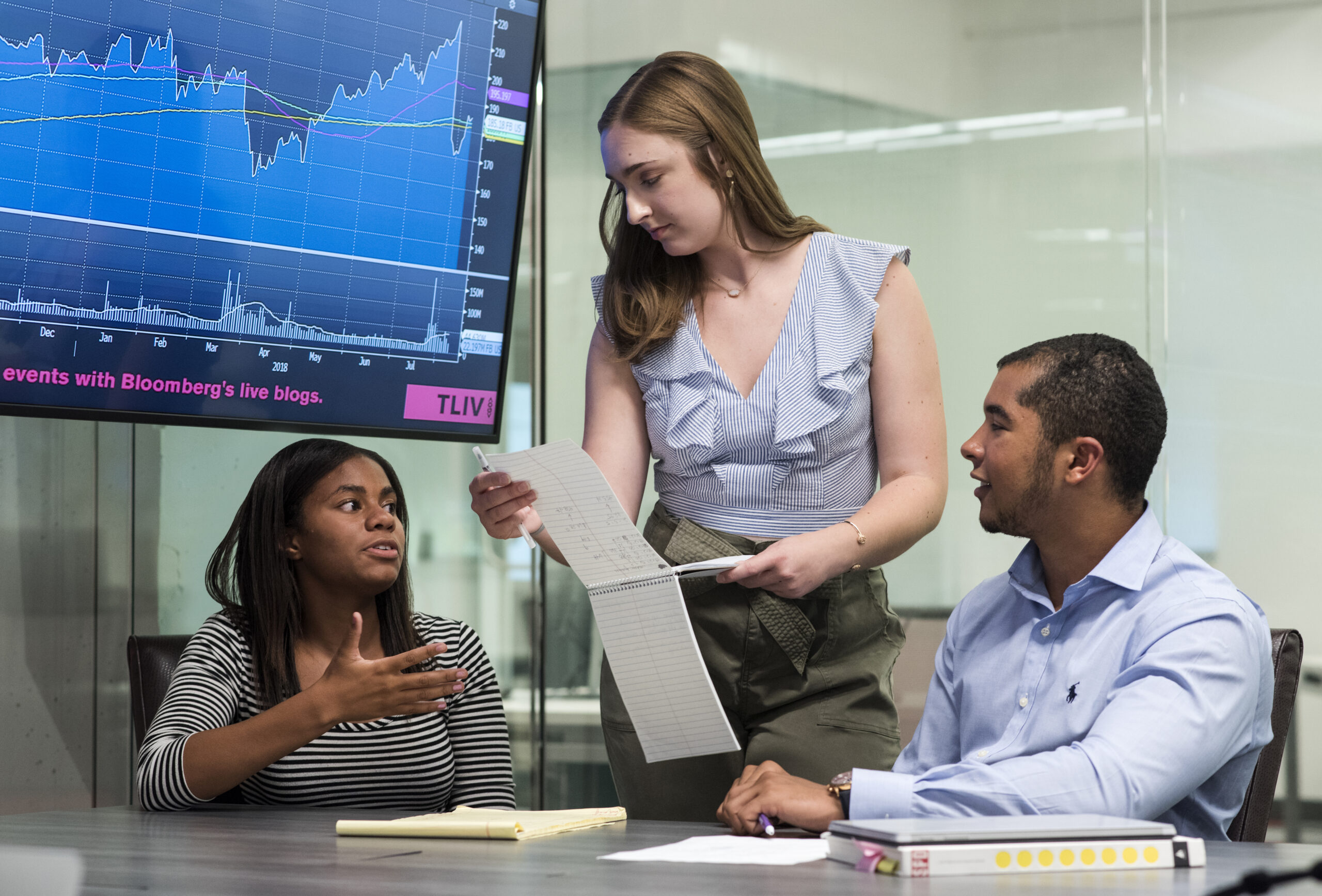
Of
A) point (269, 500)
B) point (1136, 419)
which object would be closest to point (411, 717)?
point (269, 500)

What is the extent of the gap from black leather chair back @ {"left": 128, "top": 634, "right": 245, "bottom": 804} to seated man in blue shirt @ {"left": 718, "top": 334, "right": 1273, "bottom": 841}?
1044mm

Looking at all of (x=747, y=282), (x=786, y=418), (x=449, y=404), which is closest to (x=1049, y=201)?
(x=449, y=404)

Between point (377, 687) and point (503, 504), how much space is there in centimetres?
30

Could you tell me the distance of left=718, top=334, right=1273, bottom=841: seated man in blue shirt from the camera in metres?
1.42

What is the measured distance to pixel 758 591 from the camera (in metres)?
1.89

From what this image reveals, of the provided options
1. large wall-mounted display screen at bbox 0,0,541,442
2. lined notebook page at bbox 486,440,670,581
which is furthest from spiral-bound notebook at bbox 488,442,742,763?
large wall-mounted display screen at bbox 0,0,541,442

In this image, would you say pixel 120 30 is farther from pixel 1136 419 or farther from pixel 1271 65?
pixel 1271 65

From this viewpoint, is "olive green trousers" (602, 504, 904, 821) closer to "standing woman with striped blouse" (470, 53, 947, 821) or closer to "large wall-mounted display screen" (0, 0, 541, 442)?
"standing woman with striped blouse" (470, 53, 947, 821)

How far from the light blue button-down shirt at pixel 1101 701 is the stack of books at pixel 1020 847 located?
0.64ft

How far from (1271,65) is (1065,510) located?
93.5 inches

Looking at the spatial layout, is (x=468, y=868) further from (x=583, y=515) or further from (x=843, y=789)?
(x=583, y=515)

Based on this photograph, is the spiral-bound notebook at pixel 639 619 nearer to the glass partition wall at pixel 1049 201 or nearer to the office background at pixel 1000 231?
the office background at pixel 1000 231

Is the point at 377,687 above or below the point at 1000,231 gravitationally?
below

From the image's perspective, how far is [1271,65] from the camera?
359 centimetres
